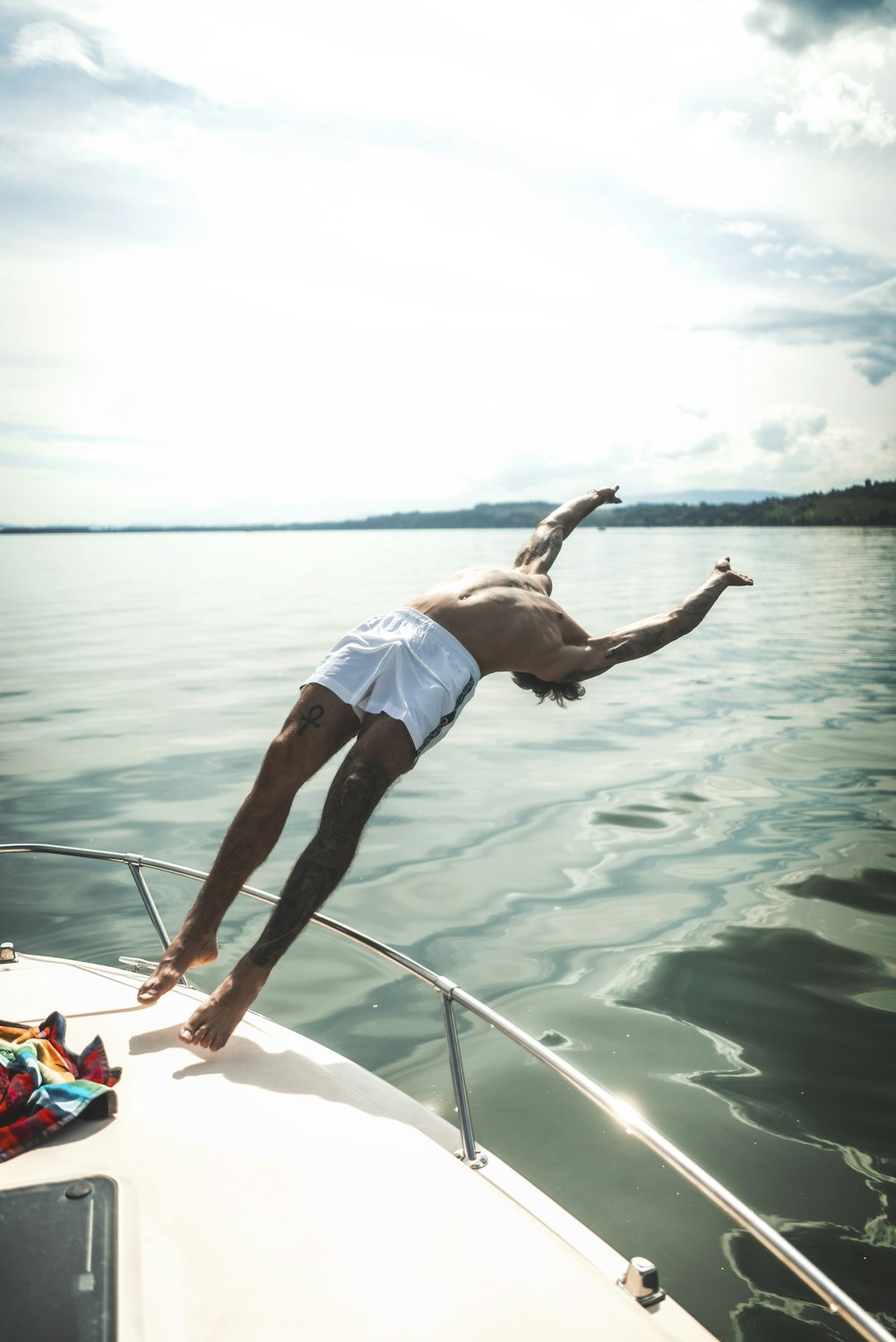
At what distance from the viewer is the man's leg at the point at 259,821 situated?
3.74 metres

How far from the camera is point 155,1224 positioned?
223 cm

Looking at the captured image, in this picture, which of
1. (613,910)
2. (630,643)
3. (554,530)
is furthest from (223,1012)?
(613,910)

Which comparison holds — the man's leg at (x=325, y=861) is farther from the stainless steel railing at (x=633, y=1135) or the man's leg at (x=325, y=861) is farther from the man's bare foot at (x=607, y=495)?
the man's bare foot at (x=607, y=495)

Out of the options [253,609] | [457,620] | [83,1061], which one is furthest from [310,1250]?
[253,609]


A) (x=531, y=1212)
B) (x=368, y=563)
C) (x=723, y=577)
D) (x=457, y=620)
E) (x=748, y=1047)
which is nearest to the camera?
(x=531, y=1212)

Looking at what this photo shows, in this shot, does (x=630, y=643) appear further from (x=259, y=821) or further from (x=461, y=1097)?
(x=461, y=1097)

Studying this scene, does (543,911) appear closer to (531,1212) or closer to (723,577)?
(723,577)

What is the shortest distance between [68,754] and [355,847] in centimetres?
901

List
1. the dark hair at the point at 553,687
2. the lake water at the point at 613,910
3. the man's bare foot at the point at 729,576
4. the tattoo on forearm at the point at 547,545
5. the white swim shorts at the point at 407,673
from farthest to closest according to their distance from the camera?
the tattoo on forearm at the point at 547,545 → the man's bare foot at the point at 729,576 → the dark hair at the point at 553,687 → the lake water at the point at 613,910 → the white swim shorts at the point at 407,673

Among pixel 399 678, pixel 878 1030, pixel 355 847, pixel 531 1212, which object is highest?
pixel 399 678

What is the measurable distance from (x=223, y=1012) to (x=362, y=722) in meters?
1.31

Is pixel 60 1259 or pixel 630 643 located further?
pixel 630 643

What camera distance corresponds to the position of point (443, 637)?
4.23 m

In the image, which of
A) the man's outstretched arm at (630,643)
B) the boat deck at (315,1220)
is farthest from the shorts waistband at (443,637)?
the boat deck at (315,1220)
